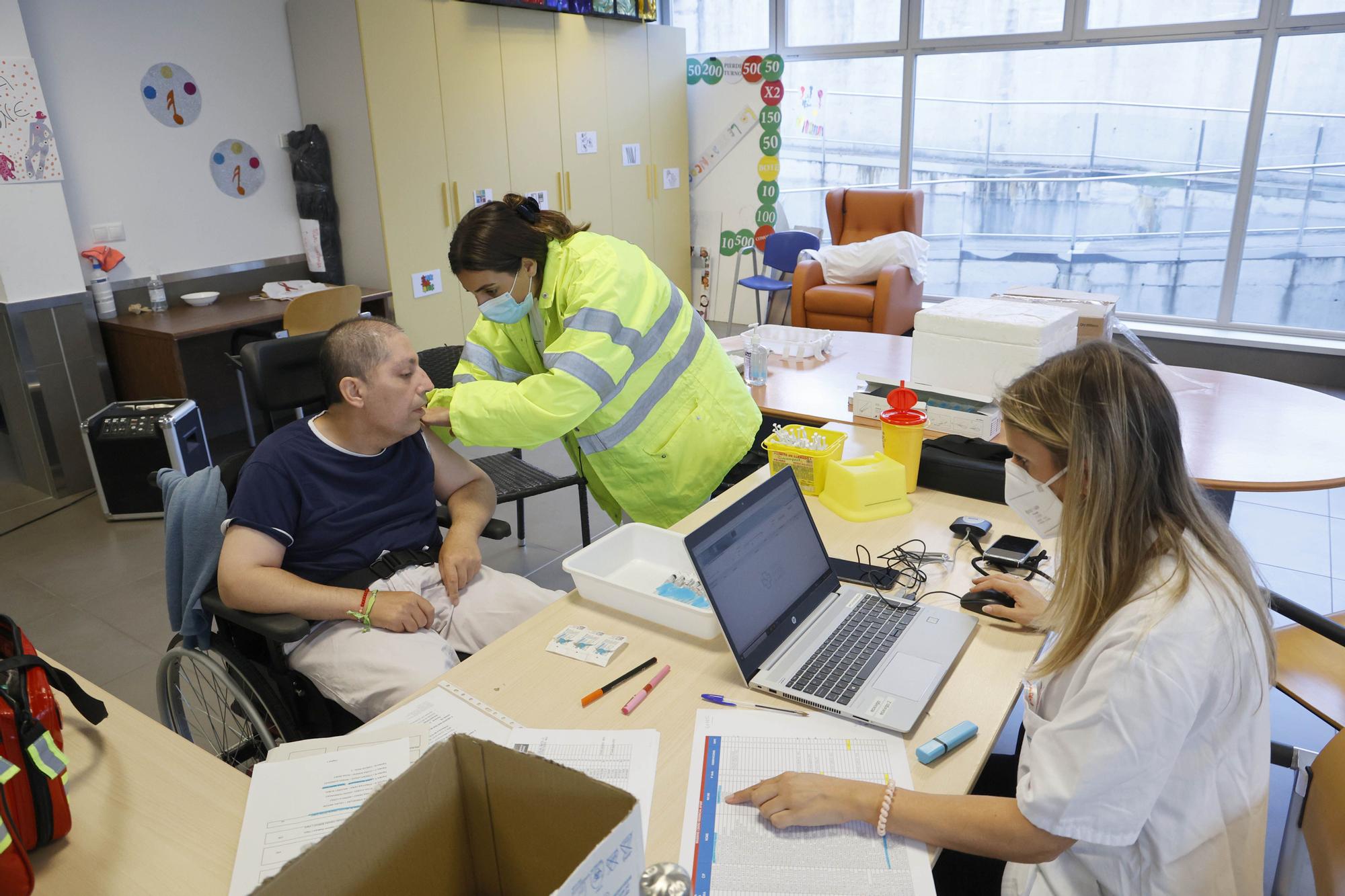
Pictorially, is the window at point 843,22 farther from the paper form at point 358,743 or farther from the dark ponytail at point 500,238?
the paper form at point 358,743

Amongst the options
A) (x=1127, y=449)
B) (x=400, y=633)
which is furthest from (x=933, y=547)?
(x=400, y=633)

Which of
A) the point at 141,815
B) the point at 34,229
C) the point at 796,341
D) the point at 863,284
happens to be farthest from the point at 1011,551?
the point at 34,229

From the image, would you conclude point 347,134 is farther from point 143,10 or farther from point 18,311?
point 18,311

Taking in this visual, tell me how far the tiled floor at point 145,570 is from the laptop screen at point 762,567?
44.7 inches

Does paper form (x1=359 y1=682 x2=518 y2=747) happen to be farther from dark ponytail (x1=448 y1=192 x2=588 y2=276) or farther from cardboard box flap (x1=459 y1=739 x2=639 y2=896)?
dark ponytail (x1=448 y1=192 x2=588 y2=276)

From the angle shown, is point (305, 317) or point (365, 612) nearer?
point (365, 612)

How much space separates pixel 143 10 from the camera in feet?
14.7

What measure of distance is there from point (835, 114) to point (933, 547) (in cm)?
587

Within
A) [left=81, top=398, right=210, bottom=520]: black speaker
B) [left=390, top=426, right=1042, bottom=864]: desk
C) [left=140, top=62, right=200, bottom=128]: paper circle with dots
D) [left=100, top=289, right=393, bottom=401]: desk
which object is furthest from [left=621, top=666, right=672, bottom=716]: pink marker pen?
[left=140, top=62, right=200, bottom=128]: paper circle with dots

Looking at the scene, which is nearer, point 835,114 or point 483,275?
point 483,275

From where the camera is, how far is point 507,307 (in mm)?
2295

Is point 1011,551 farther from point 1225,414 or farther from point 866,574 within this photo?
point 1225,414

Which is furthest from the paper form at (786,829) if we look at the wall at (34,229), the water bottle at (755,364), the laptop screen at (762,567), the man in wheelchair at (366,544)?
the wall at (34,229)

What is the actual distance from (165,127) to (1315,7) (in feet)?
21.4
